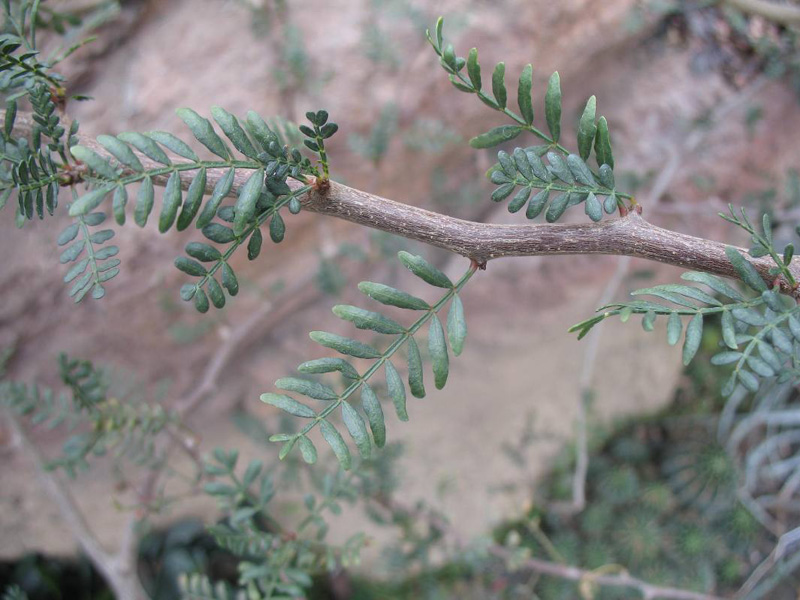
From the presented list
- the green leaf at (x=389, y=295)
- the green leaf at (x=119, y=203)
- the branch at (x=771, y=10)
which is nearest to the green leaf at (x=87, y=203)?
the green leaf at (x=119, y=203)

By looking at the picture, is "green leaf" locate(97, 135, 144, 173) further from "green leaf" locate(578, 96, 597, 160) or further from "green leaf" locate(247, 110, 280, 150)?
"green leaf" locate(578, 96, 597, 160)

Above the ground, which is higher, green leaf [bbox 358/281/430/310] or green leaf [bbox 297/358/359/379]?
green leaf [bbox 358/281/430/310]

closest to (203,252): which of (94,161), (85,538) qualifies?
(94,161)

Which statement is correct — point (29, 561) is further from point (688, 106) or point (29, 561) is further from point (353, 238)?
point (688, 106)

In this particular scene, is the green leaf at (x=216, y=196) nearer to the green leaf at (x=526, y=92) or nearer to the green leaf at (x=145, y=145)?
the green leaf at (x=145, y=145)

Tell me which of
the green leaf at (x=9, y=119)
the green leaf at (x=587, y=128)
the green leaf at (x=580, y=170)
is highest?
the green leaf at (x=9, y=119)

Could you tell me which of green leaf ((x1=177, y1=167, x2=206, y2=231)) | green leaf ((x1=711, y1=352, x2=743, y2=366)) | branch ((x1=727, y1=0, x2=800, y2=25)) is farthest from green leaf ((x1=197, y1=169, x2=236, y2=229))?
branch ((x1=727, y1=0, x2=800, y2=25))
